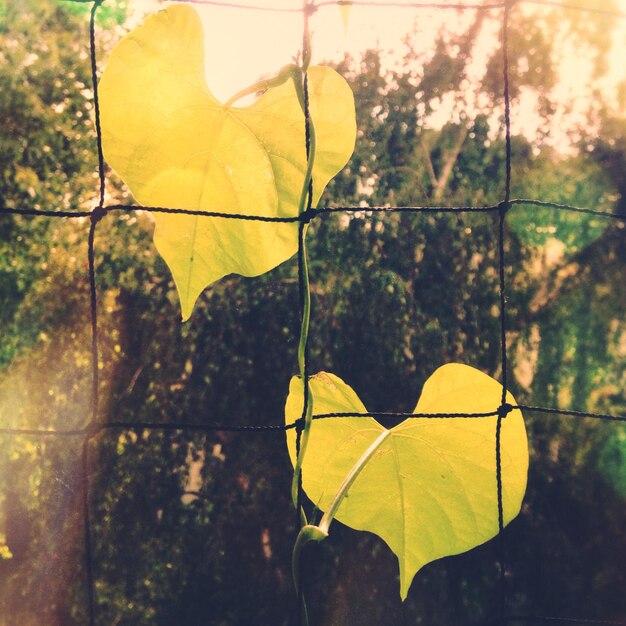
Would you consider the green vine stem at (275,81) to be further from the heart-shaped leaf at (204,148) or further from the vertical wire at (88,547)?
the vertical wire at (88,547)

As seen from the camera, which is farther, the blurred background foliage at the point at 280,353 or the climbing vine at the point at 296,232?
the blurred background foliage at the point at 280,353

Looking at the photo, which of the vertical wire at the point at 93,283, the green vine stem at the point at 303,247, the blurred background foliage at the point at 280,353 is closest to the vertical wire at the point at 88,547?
the vertical wire at the point at 93,283

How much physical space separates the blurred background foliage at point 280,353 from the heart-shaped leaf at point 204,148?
3.57m

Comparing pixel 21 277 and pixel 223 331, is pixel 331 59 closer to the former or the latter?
pixel 223 331

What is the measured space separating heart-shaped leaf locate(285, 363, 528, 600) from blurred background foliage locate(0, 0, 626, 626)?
351 centimetres

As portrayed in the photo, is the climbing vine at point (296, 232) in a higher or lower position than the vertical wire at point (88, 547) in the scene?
higher

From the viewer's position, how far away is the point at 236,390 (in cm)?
395

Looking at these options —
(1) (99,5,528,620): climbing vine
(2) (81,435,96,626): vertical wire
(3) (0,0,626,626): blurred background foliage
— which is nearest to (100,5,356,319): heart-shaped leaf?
(1) (99,5,528,620): climbing vine

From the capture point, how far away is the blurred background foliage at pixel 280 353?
385cm

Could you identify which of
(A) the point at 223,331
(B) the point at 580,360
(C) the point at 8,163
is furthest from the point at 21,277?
(B) the point at 580,360

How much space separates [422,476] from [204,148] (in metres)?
0.22

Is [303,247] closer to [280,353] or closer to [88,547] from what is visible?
[88,547]

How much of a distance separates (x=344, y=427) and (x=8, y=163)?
406 cm

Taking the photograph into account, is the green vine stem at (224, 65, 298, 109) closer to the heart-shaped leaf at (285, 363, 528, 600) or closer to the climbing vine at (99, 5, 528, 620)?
the climbing vine at (99, 5, 528, 620)
